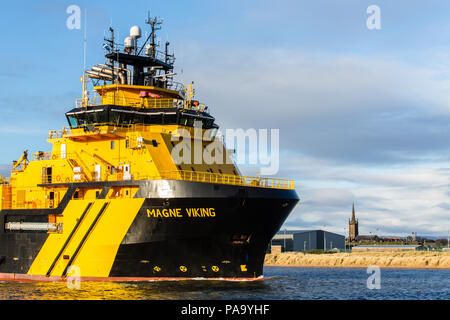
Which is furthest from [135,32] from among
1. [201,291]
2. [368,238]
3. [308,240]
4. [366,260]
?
[368,238]

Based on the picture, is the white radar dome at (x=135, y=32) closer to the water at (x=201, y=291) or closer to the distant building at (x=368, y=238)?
the water at (x=201, y=291)

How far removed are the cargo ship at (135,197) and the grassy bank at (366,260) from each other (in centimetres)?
4246

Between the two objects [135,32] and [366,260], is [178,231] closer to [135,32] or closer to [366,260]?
[135,32]

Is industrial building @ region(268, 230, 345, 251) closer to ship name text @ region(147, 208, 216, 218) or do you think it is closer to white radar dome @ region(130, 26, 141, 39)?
white radar dome @ region(130, 26, 141, 39)

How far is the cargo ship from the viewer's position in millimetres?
29953

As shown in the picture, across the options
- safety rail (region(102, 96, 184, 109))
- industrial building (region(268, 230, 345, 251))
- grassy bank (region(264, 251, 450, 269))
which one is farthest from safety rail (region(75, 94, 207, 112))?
industrial building (region(268, 230, 345, 251))

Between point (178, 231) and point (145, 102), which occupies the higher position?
point (145, 102)

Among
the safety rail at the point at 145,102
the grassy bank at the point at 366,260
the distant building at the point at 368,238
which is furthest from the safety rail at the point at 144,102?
the distant building at the point at 368,238

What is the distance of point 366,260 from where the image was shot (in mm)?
73625

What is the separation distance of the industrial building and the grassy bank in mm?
13242

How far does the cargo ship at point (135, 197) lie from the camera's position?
29953mm

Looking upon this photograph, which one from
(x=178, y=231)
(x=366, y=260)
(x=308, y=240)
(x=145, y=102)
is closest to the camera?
(x=178, y=231)

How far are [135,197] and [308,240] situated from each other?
7222 centimetres
